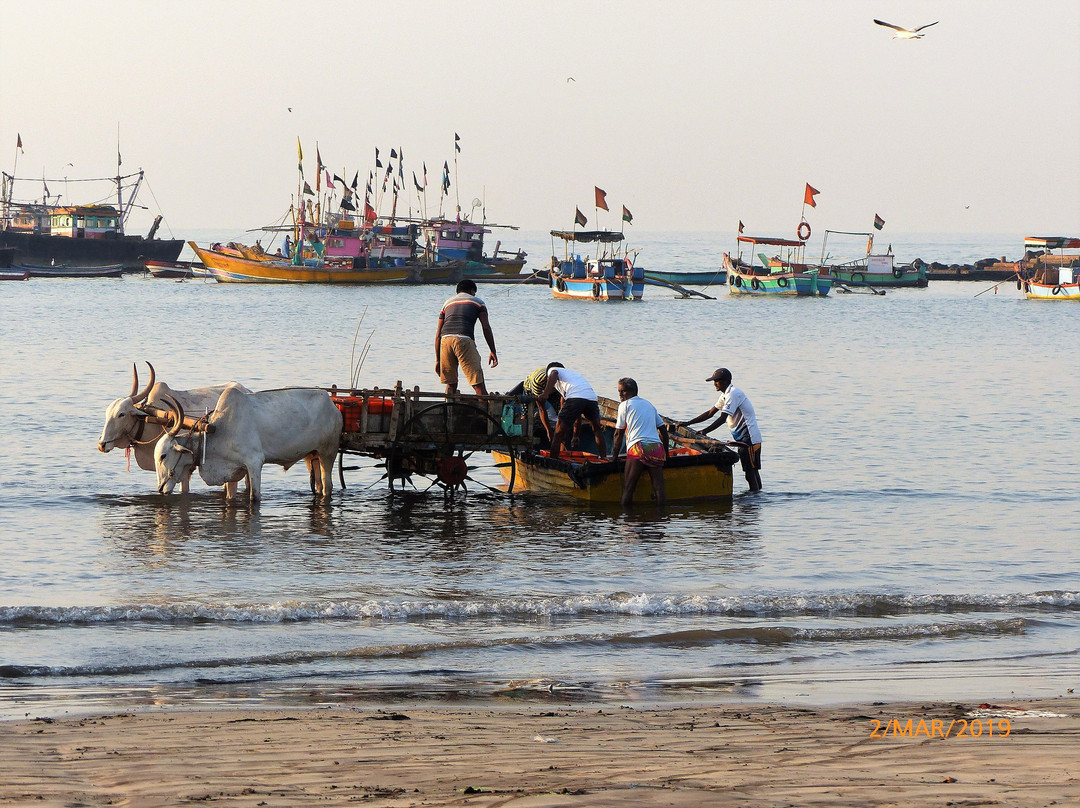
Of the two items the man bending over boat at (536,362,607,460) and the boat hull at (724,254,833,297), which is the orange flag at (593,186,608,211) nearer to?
the boat hull at (724,254,833,297)

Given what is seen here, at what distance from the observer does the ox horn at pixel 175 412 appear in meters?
13.9

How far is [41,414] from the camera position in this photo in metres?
24.9

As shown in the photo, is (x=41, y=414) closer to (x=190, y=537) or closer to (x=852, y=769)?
(x=190, y=537)

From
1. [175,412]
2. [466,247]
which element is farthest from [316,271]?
[175,412]

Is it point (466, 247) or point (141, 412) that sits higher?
point (466, 247)

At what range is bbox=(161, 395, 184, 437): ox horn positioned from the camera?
546 inches

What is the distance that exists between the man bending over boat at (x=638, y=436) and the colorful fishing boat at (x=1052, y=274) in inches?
2891

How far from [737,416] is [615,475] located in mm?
2006

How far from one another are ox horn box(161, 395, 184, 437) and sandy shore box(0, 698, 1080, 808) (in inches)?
278

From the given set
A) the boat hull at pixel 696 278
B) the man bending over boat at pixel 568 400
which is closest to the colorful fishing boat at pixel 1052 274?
the boat hull at pixel 696 278

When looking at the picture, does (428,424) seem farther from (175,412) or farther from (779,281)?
(779,281)

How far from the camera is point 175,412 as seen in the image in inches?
549

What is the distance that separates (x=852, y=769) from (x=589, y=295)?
70.1m

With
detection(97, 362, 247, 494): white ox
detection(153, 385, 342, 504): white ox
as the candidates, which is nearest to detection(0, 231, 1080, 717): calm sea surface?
detection(153, 385, 342, 504): white ox
